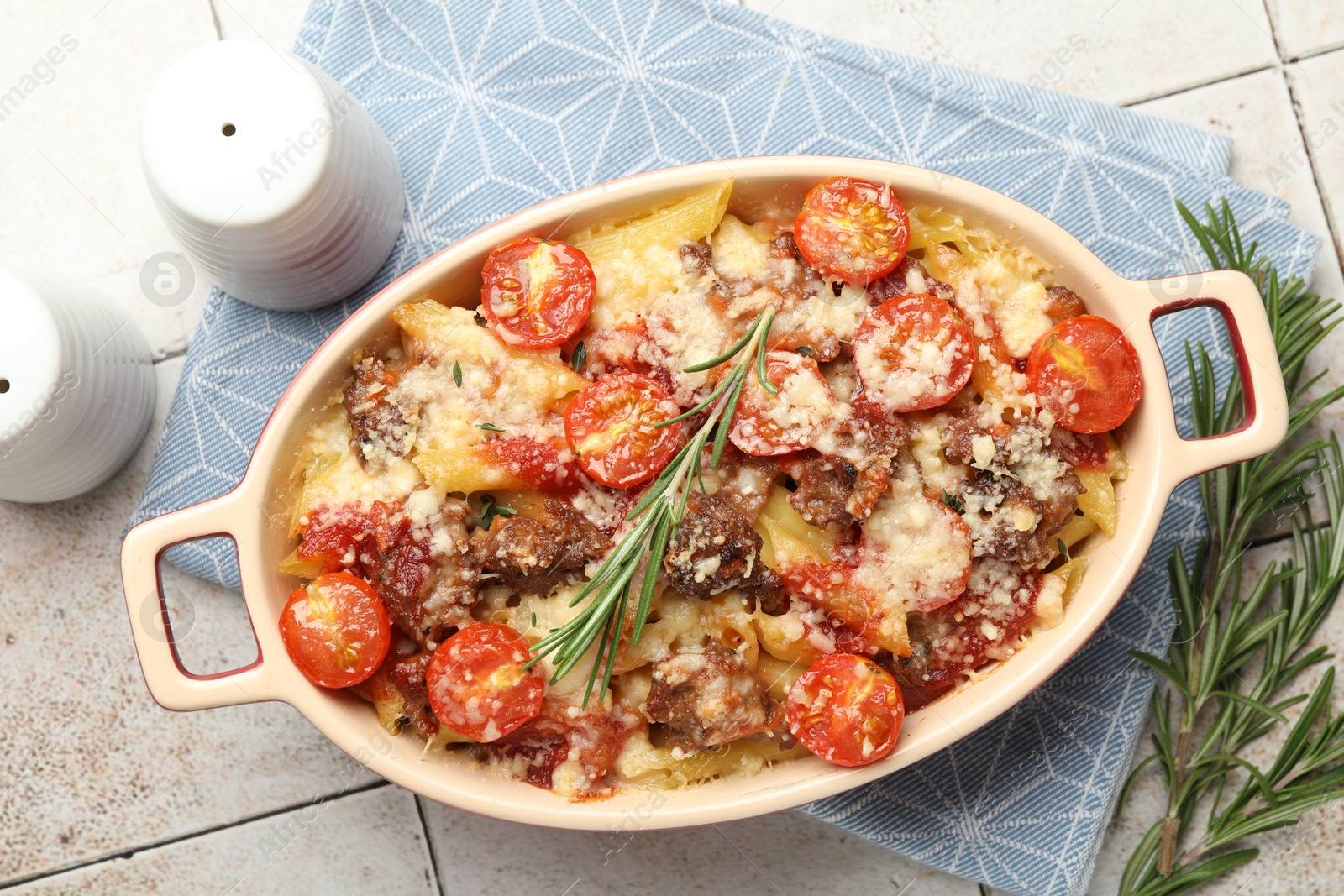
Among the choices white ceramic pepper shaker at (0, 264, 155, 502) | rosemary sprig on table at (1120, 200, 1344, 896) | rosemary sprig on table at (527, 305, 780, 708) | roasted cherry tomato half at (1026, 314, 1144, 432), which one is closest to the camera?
rosemary sprig on table at (527, 305, 780, 708)

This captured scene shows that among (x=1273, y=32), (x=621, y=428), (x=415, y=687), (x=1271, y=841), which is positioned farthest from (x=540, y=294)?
(x=1271, y=841)

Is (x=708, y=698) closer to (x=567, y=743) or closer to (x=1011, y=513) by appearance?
(x=567, y=743)

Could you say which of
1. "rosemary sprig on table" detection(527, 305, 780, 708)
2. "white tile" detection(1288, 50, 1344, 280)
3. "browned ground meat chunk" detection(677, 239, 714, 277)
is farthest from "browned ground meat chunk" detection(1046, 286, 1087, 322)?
"white tile" detection(1288, 50, 1344, 280)

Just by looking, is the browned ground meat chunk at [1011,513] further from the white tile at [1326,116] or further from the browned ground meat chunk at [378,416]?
the white tile at [1326,116]

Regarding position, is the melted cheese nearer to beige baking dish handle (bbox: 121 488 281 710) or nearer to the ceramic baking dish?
the ceramic baking dish

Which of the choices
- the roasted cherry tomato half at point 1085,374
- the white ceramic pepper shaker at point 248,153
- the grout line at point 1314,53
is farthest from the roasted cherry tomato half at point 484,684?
the grout line at point 1314,53

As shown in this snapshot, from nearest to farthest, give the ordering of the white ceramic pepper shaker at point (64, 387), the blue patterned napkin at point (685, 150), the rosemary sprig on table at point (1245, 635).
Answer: the white ceramic pepper shaker at point (64, 387) → the rosemary sprig on table at point (1245, 635) → the blue patterned napkin at point (685, 150)
